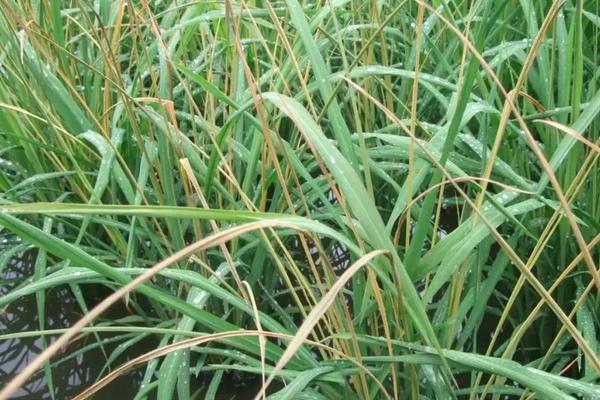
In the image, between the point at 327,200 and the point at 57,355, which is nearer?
the point at 327,200

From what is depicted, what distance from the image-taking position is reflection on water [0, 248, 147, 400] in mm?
1104

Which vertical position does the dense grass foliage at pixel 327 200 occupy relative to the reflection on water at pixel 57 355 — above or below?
above

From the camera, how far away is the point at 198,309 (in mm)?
787

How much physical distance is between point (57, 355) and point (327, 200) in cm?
51

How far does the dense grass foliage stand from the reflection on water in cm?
2

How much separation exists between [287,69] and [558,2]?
20.0 inches

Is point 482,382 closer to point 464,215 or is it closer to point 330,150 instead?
point 464,215

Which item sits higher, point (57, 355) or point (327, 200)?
point (327, 200)

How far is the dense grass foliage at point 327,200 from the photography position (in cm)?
73

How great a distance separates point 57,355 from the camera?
1133 millimetres

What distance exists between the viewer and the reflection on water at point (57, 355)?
3.62 ft

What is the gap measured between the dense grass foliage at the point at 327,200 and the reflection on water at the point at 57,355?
20 millimetres

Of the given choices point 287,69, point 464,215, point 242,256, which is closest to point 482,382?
point 464,215

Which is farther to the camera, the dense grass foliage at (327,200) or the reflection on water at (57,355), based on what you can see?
the reflection on water at (57,355)
